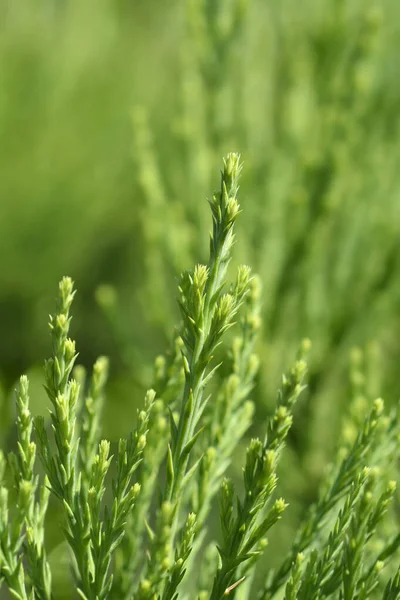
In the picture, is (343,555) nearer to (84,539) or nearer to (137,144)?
(84,539)

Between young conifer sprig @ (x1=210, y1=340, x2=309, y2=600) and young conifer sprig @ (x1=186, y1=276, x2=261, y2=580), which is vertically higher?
young conifer sprig @ (x1=186, y1=276, x2=261, y2=580)

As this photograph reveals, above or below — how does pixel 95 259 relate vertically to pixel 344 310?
above

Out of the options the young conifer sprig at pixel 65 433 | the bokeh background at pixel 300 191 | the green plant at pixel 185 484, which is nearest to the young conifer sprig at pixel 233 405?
the green plant at pixel 185 484

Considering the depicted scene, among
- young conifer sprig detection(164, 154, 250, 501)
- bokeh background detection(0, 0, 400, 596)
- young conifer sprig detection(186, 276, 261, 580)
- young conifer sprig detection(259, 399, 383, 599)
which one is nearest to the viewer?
young conifer sprig detection(164, 154, 250, 501)

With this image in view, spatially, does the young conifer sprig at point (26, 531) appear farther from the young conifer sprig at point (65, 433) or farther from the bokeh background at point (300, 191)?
the bokeh background at point (300, 191)

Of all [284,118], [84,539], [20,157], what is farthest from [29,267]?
[84,539]

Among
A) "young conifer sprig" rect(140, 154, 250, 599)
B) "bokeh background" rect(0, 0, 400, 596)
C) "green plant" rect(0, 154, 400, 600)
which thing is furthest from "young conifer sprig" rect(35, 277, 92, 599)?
"bokeh background" rect(0, 0, 400, 596)

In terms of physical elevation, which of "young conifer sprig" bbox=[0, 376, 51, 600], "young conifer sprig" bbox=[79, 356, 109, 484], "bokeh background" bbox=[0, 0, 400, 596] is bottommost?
"young conifer sprig" bbox=[0, 376, 51, 600]

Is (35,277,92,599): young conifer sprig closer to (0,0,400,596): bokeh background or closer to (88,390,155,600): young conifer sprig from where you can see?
(88,390,155,600): young conifer sprig
